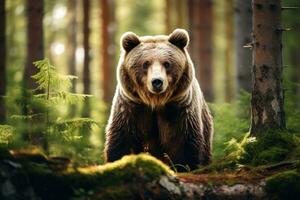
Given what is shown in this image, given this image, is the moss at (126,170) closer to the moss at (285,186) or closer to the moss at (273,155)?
the moss at (285,186)

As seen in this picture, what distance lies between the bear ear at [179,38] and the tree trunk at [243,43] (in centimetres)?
616

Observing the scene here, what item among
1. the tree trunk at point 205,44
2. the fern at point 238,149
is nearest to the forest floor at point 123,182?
the fern at point 238,149

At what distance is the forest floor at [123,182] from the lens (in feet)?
17.2

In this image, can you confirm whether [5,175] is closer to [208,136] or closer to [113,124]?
[113,124]

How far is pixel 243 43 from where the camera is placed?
14859 mm

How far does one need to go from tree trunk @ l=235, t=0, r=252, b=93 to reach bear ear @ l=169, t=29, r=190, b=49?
6157 mm

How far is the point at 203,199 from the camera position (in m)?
5.95

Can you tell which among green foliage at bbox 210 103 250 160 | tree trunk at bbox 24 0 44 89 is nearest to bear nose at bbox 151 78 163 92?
green foliage at bbox 210 103 250 160

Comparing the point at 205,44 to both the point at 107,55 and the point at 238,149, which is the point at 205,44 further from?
the point at 238,149

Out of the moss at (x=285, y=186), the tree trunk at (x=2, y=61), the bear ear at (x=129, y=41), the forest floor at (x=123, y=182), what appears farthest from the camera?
the tree trunk at (x=2, y=61)

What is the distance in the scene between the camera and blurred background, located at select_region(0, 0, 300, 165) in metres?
8.74

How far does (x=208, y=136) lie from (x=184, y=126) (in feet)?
3.66

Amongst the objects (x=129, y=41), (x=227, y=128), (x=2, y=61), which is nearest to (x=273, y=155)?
(x=129, y=41)

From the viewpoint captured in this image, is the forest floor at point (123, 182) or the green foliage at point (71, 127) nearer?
the forest floor at point (123, 182)
